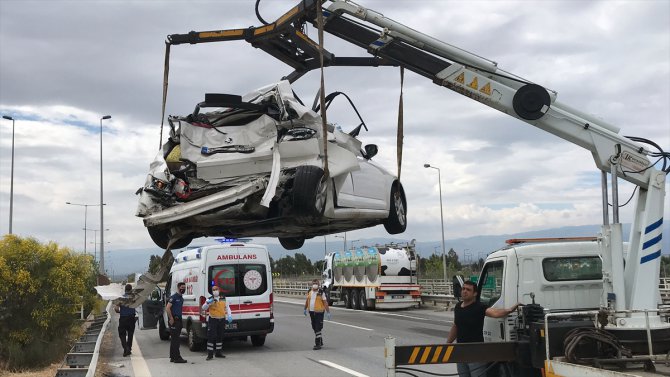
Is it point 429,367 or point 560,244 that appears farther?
point 429,367

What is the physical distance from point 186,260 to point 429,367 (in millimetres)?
6964

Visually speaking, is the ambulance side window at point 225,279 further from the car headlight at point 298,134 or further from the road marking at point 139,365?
the car headlight at point 298,134

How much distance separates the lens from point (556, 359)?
18.5 ft

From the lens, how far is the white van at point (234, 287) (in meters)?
14.3

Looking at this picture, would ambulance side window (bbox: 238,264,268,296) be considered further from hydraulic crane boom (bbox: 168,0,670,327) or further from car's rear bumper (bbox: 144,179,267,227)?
car's rear bumper (bbox: 144,179,267,227)

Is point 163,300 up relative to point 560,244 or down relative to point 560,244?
down

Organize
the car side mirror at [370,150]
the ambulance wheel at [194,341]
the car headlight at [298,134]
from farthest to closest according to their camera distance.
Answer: the ambulance wheel at [194,341] < the car side mirror at [370,150] < the car headlight at [298,134]

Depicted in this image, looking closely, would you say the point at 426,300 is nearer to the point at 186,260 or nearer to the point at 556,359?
the point at 186,260

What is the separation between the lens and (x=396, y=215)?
757 centimetres

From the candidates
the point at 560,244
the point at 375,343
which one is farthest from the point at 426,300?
the point at 560,244

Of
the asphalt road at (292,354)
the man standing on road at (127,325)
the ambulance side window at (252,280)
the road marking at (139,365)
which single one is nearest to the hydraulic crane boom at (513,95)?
the asphalt road at (292,354)

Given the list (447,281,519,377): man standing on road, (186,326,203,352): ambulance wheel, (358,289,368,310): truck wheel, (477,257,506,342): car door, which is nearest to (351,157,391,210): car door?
(447,281,519,377): man standing on road

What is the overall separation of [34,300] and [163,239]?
7.81 meters

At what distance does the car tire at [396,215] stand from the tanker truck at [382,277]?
63.8 feet
